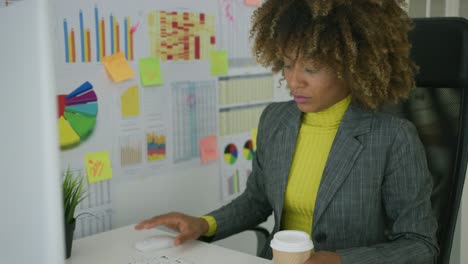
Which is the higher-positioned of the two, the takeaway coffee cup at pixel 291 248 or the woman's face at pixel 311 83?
the woman's face at pixel 311 83

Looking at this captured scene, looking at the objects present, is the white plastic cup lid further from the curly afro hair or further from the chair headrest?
the chair headrest

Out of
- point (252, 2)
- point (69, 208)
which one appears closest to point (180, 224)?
point (69, 208)

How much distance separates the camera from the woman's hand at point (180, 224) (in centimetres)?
135

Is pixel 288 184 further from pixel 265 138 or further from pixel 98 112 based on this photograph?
pixel 98 112

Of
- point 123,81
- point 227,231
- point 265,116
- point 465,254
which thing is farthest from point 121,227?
point 465,254

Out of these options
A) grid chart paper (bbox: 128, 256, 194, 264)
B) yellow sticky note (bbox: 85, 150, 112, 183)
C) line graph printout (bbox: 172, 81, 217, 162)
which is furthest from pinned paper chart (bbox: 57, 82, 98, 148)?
grid chart paper (bbox: 128, 256, 194, 264)

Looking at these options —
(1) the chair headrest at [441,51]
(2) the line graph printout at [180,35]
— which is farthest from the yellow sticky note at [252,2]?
(1) the chair headrest at [441,51]

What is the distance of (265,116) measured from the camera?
1.60 metres

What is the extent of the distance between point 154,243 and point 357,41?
2.35 ft

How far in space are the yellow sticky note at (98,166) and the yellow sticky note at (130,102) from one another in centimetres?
14

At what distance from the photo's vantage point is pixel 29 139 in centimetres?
58

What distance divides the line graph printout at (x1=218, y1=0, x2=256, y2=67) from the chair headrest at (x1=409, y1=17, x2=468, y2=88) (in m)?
0.72

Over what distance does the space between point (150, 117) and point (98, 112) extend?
0.64 feet

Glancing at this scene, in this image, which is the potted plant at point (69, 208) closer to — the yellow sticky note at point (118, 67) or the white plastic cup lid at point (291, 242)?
the yellow sticky note at point (118, 67)
